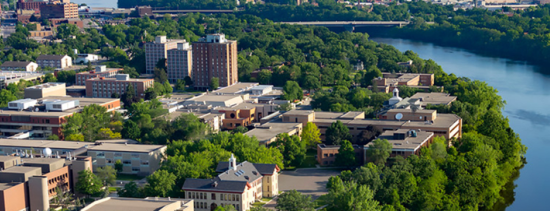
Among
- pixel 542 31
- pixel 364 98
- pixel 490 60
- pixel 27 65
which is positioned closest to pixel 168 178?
pixel 364 98

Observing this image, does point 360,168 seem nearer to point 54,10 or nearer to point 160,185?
point 160,185

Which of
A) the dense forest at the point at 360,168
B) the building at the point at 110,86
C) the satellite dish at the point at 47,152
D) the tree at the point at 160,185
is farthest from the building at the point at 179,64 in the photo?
the tree at the point at 160,185

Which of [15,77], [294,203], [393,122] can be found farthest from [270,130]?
[15,77]

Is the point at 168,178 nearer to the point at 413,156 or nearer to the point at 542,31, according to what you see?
the point at 413,156

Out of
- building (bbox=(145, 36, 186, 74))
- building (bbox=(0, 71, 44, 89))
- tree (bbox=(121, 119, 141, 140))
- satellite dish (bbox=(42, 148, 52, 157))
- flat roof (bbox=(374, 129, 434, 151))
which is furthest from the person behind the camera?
building (bbox=(145, 36, 186, 74))

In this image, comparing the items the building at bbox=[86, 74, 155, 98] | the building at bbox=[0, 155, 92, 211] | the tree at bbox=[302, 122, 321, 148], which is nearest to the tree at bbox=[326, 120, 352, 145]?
the tree at bbox=[302, 122, 321, 148]

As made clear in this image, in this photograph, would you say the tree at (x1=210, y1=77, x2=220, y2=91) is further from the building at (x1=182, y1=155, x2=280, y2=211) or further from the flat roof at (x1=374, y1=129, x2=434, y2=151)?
the building at (x1=182, y1=155, x2=280, y2=211)

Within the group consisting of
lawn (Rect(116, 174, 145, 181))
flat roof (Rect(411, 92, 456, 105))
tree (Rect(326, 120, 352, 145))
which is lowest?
lawn (Rect(116, 174, 145, 181))
